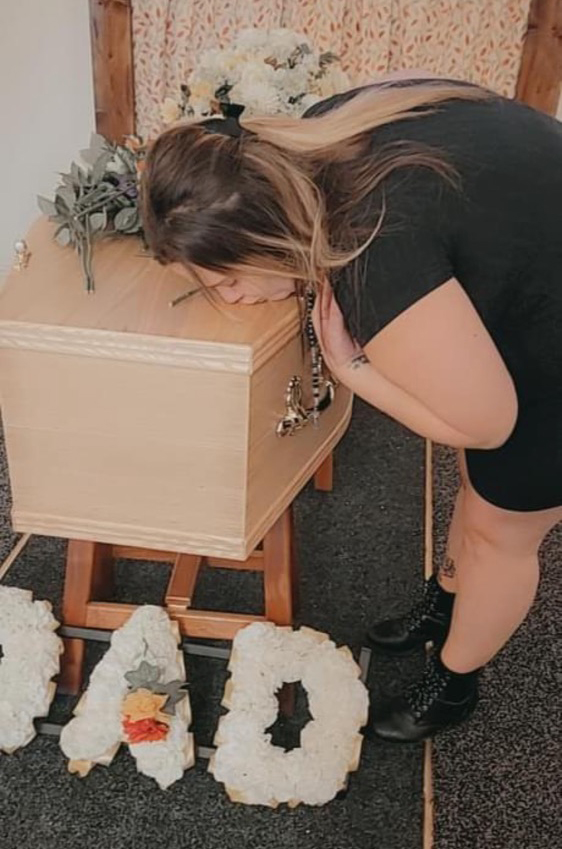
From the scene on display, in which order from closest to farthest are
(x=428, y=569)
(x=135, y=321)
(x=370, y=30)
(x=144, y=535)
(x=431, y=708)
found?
(x=135, y=321) → (x=144, y=535) → (x=431, y=708) → (x=428, y=569) → (x=370, y=30)

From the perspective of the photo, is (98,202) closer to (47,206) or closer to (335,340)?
(47,206)

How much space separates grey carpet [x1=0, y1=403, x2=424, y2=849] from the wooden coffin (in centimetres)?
35

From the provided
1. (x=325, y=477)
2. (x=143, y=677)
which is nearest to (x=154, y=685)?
(x=143, y=677)

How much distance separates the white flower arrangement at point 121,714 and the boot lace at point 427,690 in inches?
13.0

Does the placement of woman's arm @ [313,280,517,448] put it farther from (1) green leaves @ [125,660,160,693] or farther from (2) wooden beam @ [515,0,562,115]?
(2) wooden beam @ [515,0,562,115]

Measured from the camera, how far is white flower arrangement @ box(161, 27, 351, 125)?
1326 mm

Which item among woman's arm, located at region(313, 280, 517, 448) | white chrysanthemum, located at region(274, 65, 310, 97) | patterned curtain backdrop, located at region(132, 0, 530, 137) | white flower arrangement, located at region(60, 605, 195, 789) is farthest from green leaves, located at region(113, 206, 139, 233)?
patterned curtain backdrop, located at region(132, 0, 530, 137)

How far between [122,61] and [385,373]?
5.62ft

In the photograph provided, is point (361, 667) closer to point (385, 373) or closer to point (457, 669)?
point (457, 669)

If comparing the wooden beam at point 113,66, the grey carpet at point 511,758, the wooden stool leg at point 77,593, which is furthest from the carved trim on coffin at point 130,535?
the wooden beam at point 113,66

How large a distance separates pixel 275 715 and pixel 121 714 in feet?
0.70

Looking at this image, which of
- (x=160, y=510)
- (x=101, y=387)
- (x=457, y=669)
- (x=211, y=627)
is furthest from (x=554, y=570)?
(x=101, y=387)

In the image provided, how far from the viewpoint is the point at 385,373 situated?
96cm

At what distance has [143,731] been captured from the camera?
1222 mm
